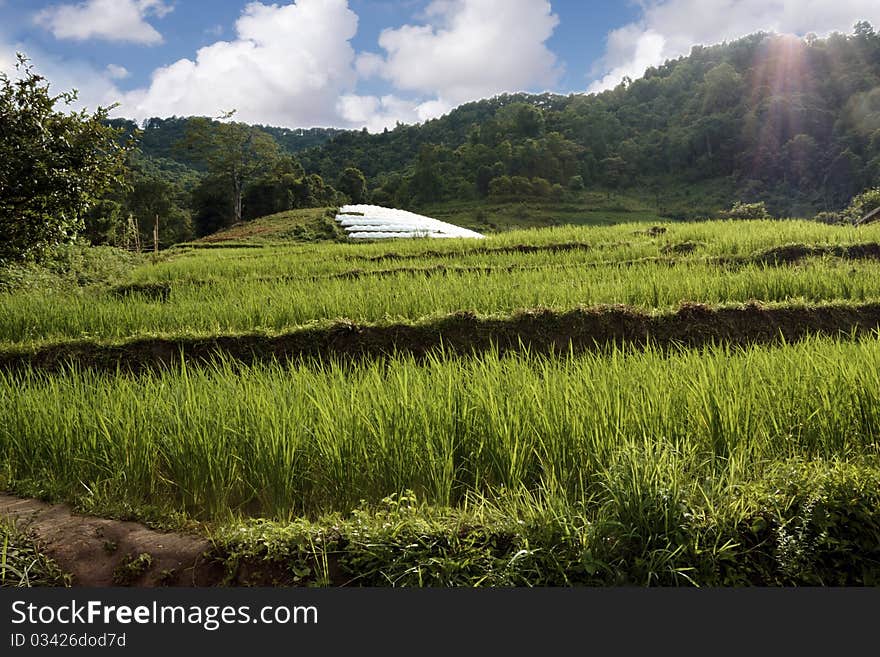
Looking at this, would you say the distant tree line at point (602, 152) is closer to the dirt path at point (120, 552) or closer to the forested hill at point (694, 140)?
the forested hill at point (694, 140)

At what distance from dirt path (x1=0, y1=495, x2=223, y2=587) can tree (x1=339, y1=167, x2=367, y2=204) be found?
3948 centimetres

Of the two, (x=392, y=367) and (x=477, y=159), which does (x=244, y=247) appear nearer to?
(x=392, y=367)

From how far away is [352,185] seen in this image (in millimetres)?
40469

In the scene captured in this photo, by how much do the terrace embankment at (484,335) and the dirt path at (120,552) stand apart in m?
3.12

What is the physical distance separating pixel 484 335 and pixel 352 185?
122 ft

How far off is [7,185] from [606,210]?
38.4 m

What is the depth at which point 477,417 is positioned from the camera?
2584 millimetres

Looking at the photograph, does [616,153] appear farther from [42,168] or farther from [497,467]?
[497,467]

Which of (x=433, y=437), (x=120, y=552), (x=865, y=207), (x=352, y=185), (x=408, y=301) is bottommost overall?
(x=120, y=552)

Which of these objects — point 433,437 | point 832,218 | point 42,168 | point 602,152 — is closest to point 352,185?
point 602,152

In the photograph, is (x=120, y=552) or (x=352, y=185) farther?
(x=352, y=185)

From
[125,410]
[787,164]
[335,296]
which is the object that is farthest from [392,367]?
[787,164]

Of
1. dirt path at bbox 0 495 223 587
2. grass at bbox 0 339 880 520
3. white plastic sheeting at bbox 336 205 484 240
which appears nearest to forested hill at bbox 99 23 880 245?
white plastic sheeting at bbox 336 205 484 240

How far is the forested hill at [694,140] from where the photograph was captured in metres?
39.6
